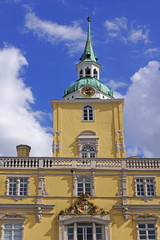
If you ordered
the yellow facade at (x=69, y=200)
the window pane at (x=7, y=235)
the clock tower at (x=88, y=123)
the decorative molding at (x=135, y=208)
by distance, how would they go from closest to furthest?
the window pane at (x=7, y=235)
the yellow facade at (x=69, y=200)
the decorative molding at (x=135, y=208)
the clock tower at (x=88, y=123)

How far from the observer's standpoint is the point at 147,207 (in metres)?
35.2

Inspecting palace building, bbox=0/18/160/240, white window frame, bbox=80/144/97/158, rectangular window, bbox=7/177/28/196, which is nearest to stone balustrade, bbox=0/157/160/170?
palace building, bbox=0/18/160/240

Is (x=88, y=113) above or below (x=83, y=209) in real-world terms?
above

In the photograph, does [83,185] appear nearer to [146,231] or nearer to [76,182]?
[76,182]

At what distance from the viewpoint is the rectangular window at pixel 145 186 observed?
3600 centimetres

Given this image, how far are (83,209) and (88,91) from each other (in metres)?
18.9

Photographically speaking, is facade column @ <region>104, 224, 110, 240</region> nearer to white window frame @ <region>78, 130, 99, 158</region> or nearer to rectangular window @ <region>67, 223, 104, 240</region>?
rectangular window @ <region>67, 223, 104, 240</region>

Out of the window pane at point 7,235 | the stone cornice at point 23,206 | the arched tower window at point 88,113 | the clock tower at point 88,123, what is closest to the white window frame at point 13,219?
the window pane at point 7,235

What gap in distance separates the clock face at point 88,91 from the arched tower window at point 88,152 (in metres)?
7.00

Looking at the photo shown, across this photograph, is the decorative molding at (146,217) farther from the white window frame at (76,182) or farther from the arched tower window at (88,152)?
the arched tower window at (88,152)

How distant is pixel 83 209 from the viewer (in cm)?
3491

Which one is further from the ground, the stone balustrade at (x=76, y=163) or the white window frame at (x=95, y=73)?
the white window frame at (x=95, y=73)

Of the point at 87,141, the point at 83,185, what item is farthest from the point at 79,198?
the point at 87,141

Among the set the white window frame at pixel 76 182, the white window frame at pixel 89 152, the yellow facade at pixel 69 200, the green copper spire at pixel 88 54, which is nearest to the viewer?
the yellow facade at pixel 69 200
